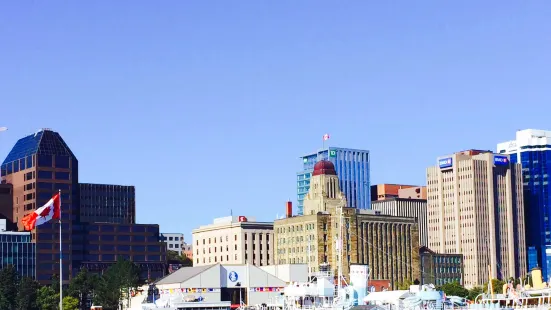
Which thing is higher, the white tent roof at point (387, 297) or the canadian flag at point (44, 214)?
the canadian flag at point (44, 214)

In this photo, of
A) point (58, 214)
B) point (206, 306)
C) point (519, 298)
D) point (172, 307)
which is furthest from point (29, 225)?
point (519, 298)

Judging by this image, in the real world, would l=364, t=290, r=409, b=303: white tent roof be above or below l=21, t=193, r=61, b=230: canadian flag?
below

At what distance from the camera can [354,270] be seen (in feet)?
460

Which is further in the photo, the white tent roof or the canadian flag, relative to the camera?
the white tent roof

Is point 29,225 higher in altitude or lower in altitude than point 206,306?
higher

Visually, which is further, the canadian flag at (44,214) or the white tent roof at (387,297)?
the white tent roof at (387,297)

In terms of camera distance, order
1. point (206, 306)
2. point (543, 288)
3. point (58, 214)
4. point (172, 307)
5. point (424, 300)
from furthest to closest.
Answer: point (206, 306), point (172, 307), point (543, 288), point (424, 300), point (58, 214)

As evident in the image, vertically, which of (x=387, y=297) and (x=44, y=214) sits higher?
(x=44, y=214)

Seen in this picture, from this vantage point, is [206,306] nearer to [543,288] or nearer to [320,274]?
[320,274]

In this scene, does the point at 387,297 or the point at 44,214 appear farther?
the point at 387,297

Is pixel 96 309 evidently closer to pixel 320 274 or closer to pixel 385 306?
pixel 320 274

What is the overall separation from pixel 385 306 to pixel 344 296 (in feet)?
18.9

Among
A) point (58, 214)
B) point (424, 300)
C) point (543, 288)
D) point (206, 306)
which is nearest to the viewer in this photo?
point (58, 214)

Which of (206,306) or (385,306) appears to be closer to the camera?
(385,306)
